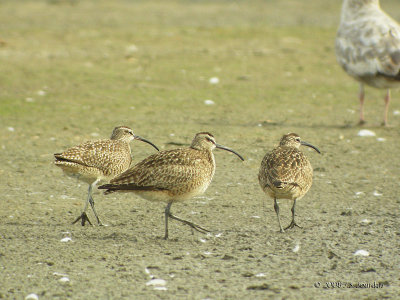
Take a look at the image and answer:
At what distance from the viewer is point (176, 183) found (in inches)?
289

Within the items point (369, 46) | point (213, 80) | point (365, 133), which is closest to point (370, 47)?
point (369, 46)

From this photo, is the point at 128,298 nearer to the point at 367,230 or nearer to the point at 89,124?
the point at 367,230

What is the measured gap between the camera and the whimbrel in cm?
1177

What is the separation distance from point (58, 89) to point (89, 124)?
247cm

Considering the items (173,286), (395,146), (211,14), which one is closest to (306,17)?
(211,14)

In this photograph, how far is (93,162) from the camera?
25.8ft

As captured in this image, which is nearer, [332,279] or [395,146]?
[332,279]

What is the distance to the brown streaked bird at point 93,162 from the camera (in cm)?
775

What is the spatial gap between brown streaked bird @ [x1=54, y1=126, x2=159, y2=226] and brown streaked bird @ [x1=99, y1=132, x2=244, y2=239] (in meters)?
0.57

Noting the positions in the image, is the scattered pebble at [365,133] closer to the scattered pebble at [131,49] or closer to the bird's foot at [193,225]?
the bird's foot at [193,225]

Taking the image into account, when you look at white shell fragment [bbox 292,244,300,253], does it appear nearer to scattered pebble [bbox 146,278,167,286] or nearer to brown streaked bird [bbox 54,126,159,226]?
scattered pebble [bbox 146,278,167,286]

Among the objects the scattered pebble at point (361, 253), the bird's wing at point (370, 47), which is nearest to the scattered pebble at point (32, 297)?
the scattered pebble at point (361, 253)

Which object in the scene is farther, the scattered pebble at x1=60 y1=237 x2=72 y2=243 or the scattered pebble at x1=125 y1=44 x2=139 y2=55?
the scattered pebble at x1=125 y1=44 x2=139 y2=55

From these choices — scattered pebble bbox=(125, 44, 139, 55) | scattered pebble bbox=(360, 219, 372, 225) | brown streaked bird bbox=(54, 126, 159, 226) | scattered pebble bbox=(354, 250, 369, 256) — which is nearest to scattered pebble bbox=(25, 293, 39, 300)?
brown streaked bird bbox=(54, 126, 159, 226)
